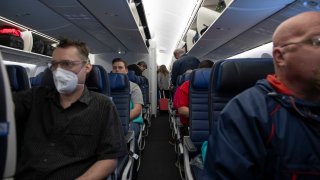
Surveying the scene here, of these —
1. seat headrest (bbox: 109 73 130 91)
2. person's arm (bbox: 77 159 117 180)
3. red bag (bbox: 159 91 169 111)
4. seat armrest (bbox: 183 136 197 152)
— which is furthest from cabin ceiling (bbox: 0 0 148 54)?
red bag (bbox: 159 91 169 111)

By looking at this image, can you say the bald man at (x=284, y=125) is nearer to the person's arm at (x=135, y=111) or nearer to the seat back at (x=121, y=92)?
the seat back at (x=121, y=92)

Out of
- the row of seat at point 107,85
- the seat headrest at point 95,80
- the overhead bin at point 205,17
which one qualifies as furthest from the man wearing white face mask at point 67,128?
the overhead bin at point 205,17

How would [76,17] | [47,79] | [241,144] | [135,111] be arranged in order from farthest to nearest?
[76,17]
[135,111]
[47,79]
[241,144]

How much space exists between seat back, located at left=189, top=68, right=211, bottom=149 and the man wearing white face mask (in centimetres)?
128

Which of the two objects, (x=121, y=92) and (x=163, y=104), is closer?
(x=121, y=92)

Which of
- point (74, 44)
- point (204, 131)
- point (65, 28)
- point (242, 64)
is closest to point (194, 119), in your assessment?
point (204, 131)

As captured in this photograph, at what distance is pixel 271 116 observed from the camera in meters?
1.17

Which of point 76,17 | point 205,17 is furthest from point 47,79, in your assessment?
point 205,17

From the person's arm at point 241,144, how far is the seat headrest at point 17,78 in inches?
53.4

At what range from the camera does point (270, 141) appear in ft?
3.77

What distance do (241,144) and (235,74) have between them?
92 centimetres

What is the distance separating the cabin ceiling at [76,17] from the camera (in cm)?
344

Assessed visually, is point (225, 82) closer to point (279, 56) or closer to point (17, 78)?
point (279, 56)

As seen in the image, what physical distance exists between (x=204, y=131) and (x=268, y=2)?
153 cm
